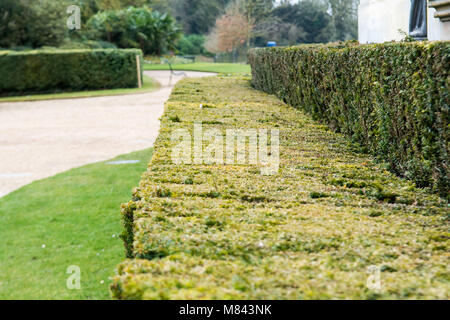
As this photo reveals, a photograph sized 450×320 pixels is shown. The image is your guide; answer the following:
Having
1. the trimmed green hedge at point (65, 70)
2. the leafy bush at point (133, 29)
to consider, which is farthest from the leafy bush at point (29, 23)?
the trimmed green hedge at point (65, 70)

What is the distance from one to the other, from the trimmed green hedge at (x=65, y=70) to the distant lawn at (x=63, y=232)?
1642 centimetres

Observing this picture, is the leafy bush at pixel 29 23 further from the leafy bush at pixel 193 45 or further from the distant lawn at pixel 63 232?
the distant lawn at pixel 63 232

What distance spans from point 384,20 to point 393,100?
7125 millimetres

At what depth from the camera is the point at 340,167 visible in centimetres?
386

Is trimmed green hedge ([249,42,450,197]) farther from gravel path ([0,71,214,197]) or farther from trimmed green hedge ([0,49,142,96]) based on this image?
trimmed green hedge ([0,49,142,96])

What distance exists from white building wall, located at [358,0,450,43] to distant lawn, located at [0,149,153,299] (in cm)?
574

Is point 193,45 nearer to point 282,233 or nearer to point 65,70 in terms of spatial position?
point 65,70

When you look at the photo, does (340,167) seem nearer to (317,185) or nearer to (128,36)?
(317,185)

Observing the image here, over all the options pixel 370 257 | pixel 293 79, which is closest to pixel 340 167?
pixel 370 257

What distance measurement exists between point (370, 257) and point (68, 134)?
1166cm

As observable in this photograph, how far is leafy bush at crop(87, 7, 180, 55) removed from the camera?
122 feet

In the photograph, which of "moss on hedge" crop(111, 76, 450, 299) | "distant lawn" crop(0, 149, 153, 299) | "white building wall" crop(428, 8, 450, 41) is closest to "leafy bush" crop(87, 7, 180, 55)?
"distant lawn" crop(0, 149, 153, 299)

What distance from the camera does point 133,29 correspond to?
37875mm

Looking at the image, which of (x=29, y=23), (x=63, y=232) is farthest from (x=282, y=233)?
(x=29, y=23)
